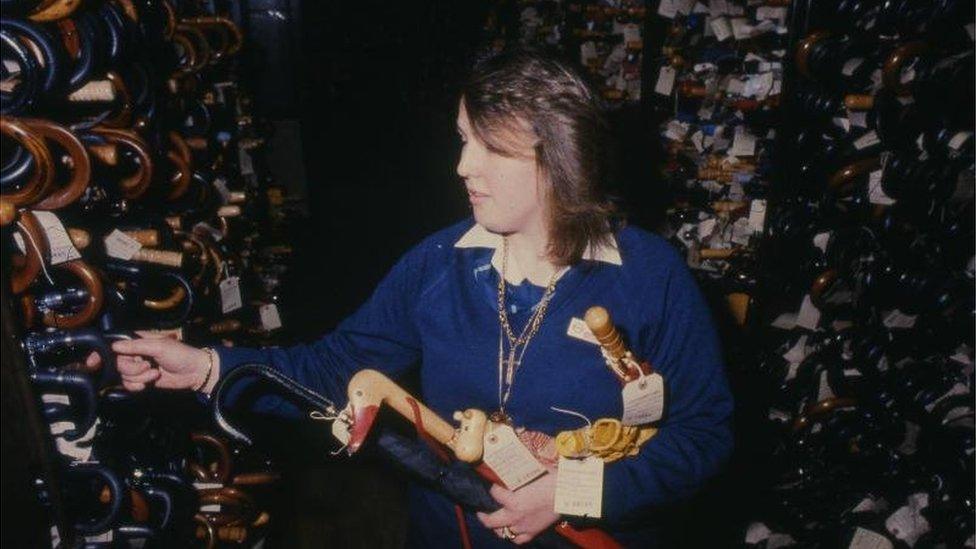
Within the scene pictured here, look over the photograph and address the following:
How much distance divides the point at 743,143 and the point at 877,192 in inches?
80.2

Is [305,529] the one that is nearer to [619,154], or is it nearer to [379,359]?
[379,359]

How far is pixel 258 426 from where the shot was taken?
4039 mm

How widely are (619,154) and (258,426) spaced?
3.18 m

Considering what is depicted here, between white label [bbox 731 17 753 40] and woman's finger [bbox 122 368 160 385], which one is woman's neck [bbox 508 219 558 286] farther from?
white label [bbox 731 17 753 40]

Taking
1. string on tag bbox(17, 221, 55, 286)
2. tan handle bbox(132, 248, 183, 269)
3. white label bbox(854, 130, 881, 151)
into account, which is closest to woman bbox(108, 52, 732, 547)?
string on tag bbox(17, 221, 55, 286)

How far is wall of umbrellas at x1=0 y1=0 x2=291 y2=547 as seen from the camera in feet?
4.20

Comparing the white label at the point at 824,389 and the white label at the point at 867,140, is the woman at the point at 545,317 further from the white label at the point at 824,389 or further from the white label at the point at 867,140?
the white label at the point at 824,389

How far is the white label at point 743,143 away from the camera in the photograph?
455cm

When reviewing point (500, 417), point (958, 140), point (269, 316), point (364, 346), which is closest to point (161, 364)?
point (364, 346)

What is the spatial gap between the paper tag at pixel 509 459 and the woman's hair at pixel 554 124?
496mm

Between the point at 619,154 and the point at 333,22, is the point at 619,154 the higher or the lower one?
the lower one

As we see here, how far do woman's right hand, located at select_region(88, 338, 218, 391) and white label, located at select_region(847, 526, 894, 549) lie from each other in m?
2.76

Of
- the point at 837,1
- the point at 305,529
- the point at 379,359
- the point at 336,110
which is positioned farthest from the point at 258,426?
the point at 336,110

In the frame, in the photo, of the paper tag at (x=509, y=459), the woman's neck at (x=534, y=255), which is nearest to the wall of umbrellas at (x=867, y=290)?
the woman's neck at (x=534, y=255)
